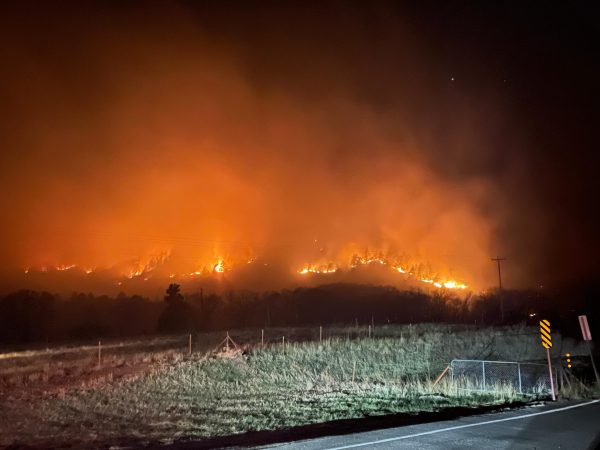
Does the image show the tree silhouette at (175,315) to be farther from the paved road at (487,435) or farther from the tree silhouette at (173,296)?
the paved road at (487,435)

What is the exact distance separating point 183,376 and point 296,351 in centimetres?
945

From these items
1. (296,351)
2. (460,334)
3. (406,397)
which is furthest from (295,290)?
(406,397)

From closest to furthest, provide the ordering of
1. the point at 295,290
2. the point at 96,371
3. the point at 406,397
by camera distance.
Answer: the point at 406,397 → the point at 96,371 → the point at 295,290

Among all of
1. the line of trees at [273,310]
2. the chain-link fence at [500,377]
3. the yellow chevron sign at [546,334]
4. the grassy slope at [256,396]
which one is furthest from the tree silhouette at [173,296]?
the yellow chevron sign at [546,334]

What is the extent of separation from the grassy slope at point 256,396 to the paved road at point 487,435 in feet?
11.7

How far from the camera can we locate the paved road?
10633 mm

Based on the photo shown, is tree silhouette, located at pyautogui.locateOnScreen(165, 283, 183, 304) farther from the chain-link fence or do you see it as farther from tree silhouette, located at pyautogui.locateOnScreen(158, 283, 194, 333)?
the chain-link fence

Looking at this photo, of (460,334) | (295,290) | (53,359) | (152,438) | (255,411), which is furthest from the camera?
(295,290)

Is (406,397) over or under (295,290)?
under

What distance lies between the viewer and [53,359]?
45156 millimetres

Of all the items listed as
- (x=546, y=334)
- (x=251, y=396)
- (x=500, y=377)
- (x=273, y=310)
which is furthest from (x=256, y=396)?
(x=273, y=310)

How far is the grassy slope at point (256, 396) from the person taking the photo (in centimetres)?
1611

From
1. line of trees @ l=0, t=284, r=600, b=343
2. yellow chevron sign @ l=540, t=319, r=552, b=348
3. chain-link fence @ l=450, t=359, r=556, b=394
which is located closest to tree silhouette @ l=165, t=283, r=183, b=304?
line of trees @ l=0, t=284, r=600, b=343

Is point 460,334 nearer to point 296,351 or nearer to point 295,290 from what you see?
point 296,351
